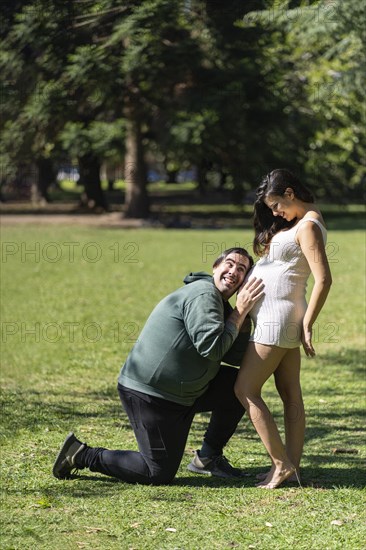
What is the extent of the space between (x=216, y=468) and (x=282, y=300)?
4.21ft

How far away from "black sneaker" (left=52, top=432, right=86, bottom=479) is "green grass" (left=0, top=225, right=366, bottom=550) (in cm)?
7

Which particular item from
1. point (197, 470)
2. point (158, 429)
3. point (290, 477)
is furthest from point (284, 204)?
point (197, 470)

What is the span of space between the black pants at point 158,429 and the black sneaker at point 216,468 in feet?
0.82

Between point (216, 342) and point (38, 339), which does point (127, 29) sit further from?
point (216, 342)

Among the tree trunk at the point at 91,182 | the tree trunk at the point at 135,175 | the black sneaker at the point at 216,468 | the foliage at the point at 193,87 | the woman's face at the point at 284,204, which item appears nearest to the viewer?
the woman's face at the point at 284,204

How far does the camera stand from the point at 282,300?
5543 mm

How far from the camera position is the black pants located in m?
5.67

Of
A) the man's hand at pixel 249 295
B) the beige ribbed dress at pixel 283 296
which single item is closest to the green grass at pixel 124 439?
the beige ribbed dress at pixel 283 296

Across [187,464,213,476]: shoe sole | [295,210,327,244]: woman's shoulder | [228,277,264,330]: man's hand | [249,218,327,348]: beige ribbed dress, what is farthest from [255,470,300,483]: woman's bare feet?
[295,210,327,244]: woman's shoulder

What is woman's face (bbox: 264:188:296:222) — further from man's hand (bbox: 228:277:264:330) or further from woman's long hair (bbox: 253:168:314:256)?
man's hand (bbox: 228:277:264:330)

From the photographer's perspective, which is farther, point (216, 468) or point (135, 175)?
point (135, 175)

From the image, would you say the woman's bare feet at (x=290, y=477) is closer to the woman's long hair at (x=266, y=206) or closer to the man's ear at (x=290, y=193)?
the woman's long hair at (x=266, y=206)

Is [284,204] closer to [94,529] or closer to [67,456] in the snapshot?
[67,456]

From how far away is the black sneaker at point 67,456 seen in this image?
5.87 meters
